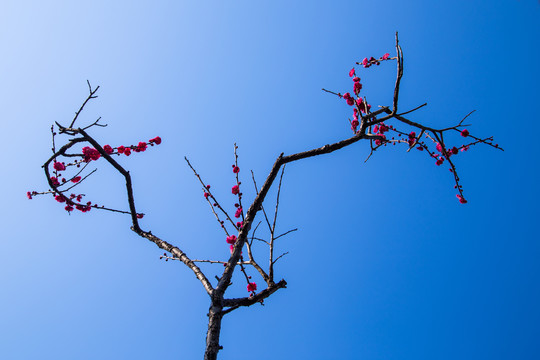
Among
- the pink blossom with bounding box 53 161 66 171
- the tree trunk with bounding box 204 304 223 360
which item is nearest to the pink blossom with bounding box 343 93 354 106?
the tree trunk with bounding box 204 304 223 360

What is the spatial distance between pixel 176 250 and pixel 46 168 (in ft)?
6.65

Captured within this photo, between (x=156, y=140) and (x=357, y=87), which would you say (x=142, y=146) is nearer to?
(x=156, y=140)

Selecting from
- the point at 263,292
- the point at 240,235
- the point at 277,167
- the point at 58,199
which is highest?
the point at 58,199

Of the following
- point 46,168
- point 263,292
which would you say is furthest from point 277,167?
point 46,168

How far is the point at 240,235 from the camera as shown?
11.7 feet

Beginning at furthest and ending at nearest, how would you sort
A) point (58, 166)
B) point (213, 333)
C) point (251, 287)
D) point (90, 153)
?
point (58, 166)
point (90, 153)
point (251, 287)
point (213, 333)

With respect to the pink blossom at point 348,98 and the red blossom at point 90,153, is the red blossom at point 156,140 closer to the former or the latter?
the red blossom at point 90,153

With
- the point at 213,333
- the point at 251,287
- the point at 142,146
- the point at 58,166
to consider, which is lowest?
the point at 213,333

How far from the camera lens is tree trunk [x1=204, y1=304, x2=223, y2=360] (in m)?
2.82

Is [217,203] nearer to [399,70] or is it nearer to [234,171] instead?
[234,171]

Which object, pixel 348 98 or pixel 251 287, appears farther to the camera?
pixel 348 98

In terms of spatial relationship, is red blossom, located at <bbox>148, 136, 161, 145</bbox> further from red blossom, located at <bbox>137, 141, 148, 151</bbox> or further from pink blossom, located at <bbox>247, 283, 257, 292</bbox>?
pink blossom, located at <bbox>247, 283, 257, 292</bbox>

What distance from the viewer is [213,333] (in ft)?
9.57

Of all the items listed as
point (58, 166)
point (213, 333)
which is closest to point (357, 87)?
point (213, 333)
